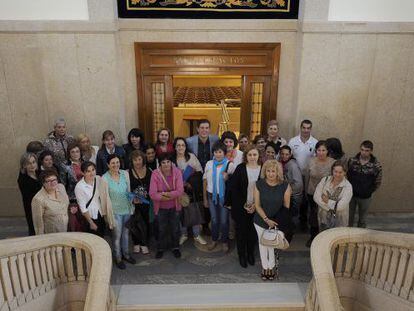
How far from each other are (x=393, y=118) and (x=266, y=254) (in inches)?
150

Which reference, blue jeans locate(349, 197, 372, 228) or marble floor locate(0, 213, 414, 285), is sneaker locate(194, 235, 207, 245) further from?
blue jeans locate(349, 197, 372, 228)

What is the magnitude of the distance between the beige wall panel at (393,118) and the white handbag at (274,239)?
334cm

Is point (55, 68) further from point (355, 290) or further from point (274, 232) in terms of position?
point (355, 290)

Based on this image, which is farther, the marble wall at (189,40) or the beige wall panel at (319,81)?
the beige wall panel at (319,81)

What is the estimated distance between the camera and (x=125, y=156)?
5637 mm

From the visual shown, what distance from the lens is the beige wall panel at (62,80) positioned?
19.9 feet

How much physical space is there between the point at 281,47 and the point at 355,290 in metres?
4.25

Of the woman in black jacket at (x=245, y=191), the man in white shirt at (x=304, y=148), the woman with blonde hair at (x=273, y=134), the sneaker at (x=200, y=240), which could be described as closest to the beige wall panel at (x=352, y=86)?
A: the man in white shirt at (x=304, y=148)

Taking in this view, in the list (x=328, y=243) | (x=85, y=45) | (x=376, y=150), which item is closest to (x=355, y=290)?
(x=328, y=243)

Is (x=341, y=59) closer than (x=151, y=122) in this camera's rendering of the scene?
Yes

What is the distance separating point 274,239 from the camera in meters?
4.30

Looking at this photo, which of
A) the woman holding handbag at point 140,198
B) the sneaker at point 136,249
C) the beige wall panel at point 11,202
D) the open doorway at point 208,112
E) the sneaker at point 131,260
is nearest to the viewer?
the woman holding handbag at point 140,198

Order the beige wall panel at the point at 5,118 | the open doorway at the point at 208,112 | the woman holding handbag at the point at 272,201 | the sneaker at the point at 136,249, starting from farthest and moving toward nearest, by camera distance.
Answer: the open doorway at the point at 208,112 → the beige wall panel at the point at 5,118 → the sneaker at the point at 136,249 → the woman holding handbag at the point at 272,201

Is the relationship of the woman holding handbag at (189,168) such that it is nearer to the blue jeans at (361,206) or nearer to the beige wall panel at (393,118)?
the blue jeans at (361,206)
